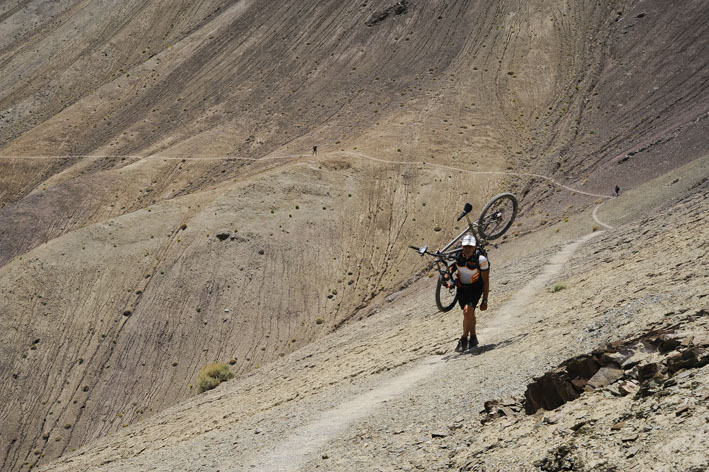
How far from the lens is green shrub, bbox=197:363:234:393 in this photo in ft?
85.3

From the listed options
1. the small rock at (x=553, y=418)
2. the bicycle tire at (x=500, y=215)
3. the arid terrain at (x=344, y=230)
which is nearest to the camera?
the small rock at (x=553, y=418)

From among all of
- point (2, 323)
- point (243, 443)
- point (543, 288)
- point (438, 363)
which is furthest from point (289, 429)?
point (2, 323)

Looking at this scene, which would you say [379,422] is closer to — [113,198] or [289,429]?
[289,429]

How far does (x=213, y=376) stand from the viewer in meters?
26.7

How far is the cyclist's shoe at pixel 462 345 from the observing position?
12.5 metres

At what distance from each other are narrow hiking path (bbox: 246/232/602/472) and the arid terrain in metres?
0.07

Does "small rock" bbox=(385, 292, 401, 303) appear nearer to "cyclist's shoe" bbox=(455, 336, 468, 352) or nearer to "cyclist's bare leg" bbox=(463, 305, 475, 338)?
"cyclist's shoe" bbox=(455, 336, 468, 352)

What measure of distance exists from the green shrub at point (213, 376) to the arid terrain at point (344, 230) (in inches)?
69.3

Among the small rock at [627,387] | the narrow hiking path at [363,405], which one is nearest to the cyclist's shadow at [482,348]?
the narrow hiking path at [363,405]

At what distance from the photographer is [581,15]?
50.4m

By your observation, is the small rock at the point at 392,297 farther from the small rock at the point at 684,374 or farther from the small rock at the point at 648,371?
the small rock at the point at 684,374

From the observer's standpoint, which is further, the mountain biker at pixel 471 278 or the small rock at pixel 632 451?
the mountain biker at pixel 471 278

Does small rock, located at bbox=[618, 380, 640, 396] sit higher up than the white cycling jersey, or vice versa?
the white cycling jersey

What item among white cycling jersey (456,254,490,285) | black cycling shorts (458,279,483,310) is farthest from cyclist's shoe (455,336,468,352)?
white cycling jersey (456,254,490,285)
